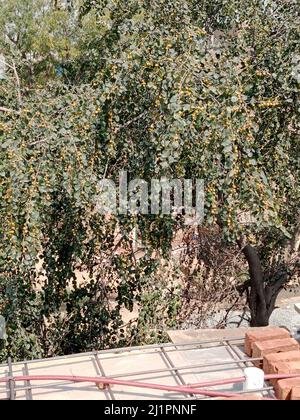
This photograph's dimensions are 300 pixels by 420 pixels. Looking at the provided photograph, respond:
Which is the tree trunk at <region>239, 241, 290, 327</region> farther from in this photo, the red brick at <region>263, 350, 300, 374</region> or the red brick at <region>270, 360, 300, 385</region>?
the red brick at <region>270, 360, 300, 385</region>

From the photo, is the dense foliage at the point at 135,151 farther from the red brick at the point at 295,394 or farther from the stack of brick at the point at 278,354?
the red brick at the point at 295,394

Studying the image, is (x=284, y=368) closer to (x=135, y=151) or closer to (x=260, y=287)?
(x=135, y=151)

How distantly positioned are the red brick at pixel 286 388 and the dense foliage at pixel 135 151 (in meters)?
1.56

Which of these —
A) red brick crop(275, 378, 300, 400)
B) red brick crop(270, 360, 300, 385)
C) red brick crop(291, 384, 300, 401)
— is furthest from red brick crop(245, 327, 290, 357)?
red brick crop(291, 384, 300, 401)

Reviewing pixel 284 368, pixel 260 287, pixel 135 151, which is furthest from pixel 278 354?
pixel 260 287

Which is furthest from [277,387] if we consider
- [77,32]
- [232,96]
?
[77,32]

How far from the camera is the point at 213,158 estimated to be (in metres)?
4.77

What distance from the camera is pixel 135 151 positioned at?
5.23 meters

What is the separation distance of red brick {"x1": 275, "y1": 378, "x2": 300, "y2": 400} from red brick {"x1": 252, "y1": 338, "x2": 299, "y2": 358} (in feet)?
1.39

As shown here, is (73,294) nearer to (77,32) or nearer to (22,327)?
(22,327)

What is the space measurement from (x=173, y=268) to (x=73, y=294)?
108cm
